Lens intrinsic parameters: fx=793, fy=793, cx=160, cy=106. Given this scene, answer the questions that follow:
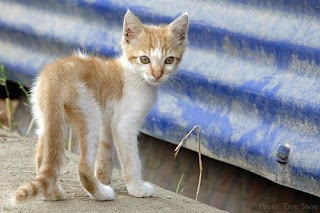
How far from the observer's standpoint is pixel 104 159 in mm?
4594

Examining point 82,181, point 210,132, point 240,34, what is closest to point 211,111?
point 210,132

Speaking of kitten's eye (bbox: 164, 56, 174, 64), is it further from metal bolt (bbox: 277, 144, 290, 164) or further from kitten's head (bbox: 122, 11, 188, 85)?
metal bolt (bbox: 277, 144, 290, 164)

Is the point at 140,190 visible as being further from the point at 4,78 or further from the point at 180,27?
the point at 4,78

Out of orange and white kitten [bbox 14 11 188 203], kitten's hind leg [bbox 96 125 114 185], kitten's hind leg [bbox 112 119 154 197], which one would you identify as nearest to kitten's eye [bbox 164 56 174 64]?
orange and white kitten [bbox 14 11 188 203]

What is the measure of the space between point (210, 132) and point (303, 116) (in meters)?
0.74

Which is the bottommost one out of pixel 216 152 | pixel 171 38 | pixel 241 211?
pixel 241 211

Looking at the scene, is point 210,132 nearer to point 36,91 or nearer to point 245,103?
point 245,103

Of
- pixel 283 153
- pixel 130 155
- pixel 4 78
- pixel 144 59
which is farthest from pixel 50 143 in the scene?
pixel 4 78

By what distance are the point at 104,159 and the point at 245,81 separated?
103 cm

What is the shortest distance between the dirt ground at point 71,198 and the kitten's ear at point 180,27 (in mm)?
932

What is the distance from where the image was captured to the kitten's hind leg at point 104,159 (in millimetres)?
4582

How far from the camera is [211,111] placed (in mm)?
5188

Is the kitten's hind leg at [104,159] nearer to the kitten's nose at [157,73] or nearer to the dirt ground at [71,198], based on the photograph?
the dirt ground at [71,198]

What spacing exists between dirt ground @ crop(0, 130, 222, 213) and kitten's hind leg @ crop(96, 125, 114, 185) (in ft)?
0.37
